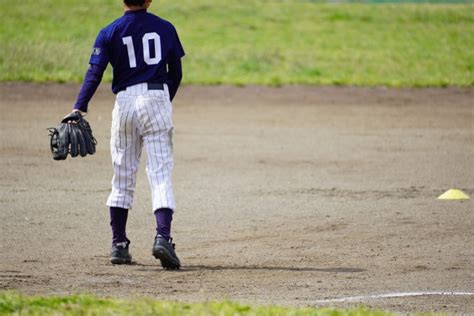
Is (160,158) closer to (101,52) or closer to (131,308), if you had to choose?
(101,52)

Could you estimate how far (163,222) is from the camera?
671cm

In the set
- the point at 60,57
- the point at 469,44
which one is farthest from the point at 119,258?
the point at 469,44

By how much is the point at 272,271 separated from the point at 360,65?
529 inches

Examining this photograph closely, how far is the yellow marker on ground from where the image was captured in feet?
31.8

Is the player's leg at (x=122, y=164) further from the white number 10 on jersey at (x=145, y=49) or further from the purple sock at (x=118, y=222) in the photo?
the white number 10 on jersey at (x=145, y=49)

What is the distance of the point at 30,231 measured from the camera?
811 centimetres

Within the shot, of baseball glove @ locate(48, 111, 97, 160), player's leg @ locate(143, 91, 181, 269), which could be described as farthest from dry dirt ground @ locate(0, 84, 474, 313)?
baseball glove @ locate(48, 111, 97, 160)

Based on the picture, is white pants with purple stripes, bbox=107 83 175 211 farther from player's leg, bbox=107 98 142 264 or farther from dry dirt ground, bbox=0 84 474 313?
dry dirt ground, bbox=0 84 474 313

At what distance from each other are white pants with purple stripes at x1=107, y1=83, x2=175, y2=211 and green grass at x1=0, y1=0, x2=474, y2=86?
11192 mm

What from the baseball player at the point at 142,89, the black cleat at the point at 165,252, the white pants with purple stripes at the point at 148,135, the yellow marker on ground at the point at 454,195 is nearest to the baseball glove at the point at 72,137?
the baseball player at the point at 142,89

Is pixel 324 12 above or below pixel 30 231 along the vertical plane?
above

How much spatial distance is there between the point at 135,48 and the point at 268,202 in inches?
127

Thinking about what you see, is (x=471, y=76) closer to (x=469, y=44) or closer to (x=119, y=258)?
(x=469, y=44)

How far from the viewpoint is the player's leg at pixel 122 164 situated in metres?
6.74
